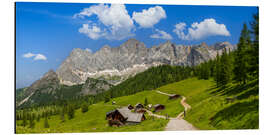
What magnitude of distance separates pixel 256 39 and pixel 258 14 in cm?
282

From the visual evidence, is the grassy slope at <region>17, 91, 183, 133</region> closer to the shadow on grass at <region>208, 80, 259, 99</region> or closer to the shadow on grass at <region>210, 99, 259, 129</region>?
the shadow on grass at <region>210, 99, 259, 129</region>

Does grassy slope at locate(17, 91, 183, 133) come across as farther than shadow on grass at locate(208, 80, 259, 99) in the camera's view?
No

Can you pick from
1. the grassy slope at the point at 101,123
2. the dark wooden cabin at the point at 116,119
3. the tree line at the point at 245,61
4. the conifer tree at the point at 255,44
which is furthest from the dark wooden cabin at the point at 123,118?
the conifer tree at the point at 255,44

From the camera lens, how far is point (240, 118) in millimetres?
17016

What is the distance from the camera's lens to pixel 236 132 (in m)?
16.5

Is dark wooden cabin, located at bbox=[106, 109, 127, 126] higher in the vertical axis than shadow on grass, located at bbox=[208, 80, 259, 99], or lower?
lower

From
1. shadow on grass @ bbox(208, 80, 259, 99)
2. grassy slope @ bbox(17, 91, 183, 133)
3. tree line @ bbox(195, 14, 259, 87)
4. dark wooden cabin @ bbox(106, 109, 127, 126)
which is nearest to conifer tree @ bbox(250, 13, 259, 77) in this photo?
tree line @ bbox(195, 14, 259, 87)

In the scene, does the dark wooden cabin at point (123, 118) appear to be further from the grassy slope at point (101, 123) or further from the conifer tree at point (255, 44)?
the conifer tree at point (255, 44)

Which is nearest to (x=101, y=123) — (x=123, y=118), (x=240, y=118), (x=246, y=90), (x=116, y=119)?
(x=116, y=119)

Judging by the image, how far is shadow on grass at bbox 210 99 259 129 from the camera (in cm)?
1669

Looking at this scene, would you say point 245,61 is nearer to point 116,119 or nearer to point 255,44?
point 255,44

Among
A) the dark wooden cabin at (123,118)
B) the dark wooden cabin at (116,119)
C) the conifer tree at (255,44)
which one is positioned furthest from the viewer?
the dark wooden cabin at (116,119)

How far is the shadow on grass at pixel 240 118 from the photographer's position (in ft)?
54.7
